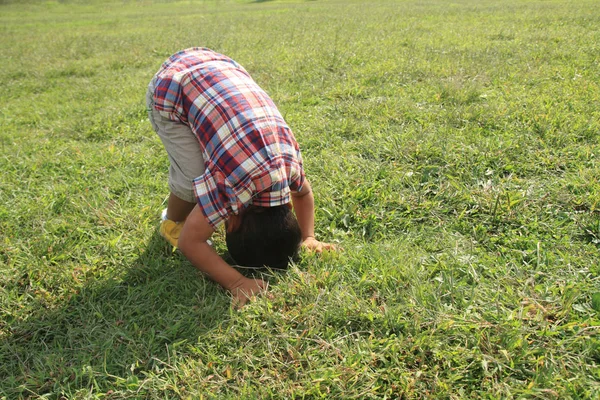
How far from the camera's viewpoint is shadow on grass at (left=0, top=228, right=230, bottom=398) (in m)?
1.69

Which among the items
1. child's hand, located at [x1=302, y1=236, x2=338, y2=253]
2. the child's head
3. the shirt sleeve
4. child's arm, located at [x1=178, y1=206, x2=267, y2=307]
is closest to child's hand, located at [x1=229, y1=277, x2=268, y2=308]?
child's arm, located at [x1=178, y1=206, x2=267, y2=307]

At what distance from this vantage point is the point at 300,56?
6.33 metres

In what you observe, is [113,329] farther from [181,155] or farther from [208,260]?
[181,155]

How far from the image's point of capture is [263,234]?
1750 millimetres

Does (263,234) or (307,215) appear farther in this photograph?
(307,215)

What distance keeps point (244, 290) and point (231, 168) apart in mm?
594

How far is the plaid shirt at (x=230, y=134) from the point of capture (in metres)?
1.72

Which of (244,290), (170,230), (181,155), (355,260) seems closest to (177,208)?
(170,230)

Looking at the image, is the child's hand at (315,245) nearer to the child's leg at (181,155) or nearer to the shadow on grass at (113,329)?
the shadow on grass at (113,329)

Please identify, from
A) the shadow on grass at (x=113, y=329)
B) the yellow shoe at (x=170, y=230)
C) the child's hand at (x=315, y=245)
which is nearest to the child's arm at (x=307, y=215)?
the child's hand at (x=315, y=245)

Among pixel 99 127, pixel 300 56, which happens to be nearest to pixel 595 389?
pixel 99 127

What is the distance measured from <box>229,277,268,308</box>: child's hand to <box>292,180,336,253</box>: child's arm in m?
0.36

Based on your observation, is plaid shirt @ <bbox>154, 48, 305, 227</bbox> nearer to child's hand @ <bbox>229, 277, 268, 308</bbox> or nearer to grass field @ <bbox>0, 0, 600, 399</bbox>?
child's hand @ <bbox>229, 277, 268, 308</bbox>

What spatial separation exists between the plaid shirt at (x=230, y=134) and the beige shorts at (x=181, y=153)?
65 millimetres
